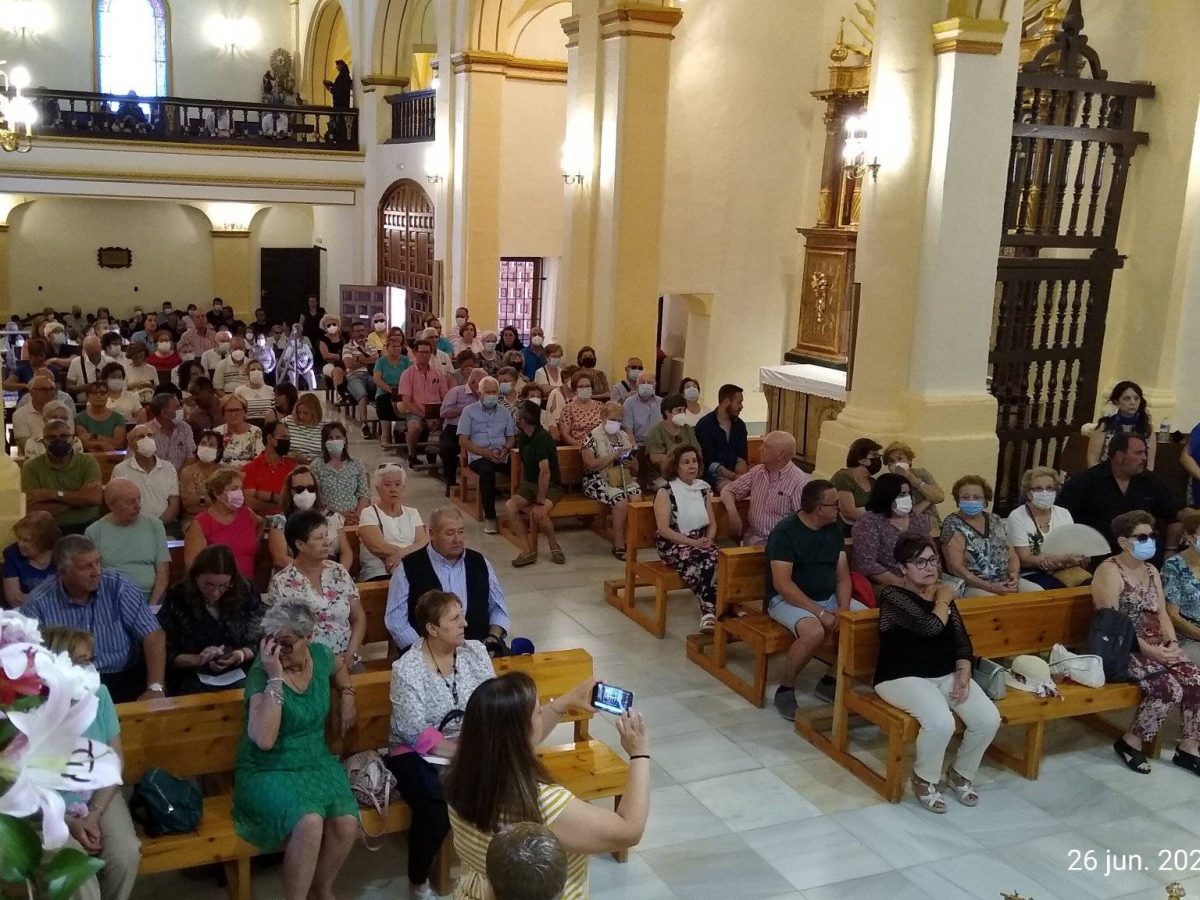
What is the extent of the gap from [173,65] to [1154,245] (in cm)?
1846

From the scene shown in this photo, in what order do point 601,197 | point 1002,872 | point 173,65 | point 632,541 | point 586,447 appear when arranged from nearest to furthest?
point 1002,872, point 632,541, point 586,447, point 601,197, point 173,65

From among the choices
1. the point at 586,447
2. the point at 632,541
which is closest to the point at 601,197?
the point at 586,447

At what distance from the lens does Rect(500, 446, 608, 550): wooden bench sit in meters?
8.92

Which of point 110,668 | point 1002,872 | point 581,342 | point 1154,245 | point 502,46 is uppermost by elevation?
point 502,46

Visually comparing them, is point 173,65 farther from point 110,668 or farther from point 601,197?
point 110,668

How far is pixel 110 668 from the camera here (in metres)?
4.73

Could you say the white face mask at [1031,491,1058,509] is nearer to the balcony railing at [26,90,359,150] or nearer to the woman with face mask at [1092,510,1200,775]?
the woman with face mask at [1092,510,1200,775]

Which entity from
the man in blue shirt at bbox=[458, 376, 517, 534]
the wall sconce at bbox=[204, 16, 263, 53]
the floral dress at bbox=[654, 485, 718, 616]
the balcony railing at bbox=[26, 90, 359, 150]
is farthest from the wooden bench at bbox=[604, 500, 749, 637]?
the wall sconce at bbox=[204, 16, 263, 53]

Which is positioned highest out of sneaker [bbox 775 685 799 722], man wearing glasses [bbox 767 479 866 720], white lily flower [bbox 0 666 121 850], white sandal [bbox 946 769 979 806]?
white lily flower [bbox 0 666 121 850]

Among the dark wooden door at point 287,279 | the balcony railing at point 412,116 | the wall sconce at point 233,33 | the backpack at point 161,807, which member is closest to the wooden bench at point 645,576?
the backpack at point 161,807

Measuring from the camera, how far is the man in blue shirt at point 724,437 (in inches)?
340

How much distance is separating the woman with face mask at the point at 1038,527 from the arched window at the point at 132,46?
19.5 m

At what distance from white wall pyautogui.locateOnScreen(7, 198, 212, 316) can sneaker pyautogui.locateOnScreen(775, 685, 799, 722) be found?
1798 cm

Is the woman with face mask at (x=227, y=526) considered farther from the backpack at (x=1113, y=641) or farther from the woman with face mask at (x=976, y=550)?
the backpack at (x=1113, y=641)
